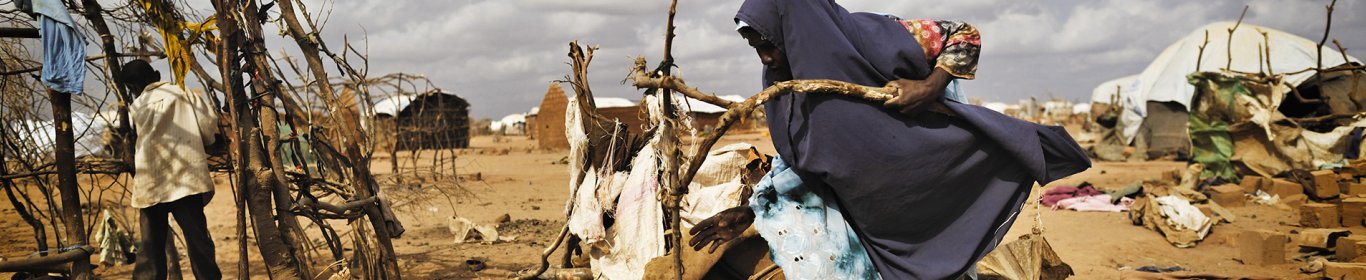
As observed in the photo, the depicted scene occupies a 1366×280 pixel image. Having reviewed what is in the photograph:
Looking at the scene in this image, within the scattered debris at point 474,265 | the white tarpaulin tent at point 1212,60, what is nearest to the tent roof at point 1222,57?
the white tarpaulin tent at point 1212,60

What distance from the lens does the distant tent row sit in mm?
17219

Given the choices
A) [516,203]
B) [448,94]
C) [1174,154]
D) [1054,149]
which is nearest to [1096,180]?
[1174,154]

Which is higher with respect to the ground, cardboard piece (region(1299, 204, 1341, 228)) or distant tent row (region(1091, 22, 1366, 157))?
distant tent row (region(1091, 22, 1366, 157))

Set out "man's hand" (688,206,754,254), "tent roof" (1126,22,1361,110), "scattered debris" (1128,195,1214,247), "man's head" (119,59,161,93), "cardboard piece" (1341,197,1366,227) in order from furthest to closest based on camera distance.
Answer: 1. "tent roof" (1126,22,1361,110)
2. "scattered debris" (1128,195,1214,247)
3. "cardboard piece" (1341,197,1366,227)
4. "man's head" (119,59,161,93)
5. "man's hand" (688,206,754,254)

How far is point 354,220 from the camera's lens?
4.20 m

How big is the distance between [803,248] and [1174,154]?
1867 centimetres

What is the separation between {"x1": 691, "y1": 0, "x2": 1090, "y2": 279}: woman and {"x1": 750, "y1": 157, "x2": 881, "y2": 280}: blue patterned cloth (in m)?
0.02

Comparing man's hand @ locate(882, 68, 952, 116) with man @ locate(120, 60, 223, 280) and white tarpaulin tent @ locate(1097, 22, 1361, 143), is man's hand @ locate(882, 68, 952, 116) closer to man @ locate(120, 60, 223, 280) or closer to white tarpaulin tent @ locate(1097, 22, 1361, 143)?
man @ locate(120, 60, 223, 280)

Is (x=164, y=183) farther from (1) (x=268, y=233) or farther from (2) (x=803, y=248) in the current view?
(2) (x=803, y=248)

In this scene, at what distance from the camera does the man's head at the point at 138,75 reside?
178 inches

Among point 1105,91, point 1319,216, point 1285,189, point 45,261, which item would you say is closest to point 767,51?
point 45,261

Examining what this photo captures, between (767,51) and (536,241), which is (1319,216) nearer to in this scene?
(536,241)

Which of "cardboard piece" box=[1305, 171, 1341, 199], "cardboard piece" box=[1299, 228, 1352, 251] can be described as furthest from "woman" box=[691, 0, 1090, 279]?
→ "cardboard piece" box=[1305, 171, 1341, 199]

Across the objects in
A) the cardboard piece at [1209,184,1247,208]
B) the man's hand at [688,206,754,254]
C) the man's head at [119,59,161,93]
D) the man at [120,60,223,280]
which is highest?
the man's head at [119,59,161,93]
